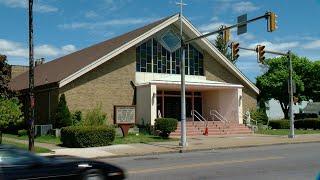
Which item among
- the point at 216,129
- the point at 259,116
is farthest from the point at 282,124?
the point at 216,129

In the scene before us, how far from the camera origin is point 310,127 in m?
45.3

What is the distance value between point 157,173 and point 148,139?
14855mm

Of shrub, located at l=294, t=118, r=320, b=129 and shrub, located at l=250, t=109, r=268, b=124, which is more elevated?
shrub, located at l=250, t=109, r=268, b=124

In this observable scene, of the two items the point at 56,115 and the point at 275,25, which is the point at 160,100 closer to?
the point at 56,115

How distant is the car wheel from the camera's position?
10.8 meters

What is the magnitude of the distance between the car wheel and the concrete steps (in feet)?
71.3

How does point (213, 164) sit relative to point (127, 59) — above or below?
below

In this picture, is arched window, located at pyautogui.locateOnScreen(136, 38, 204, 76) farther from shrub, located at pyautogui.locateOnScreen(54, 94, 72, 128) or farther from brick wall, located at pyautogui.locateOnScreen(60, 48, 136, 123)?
shrub, located at pyautogui.locateOnScreen(54, 94, 72, 128)

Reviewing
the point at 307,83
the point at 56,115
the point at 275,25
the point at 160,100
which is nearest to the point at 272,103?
the point at 307,83

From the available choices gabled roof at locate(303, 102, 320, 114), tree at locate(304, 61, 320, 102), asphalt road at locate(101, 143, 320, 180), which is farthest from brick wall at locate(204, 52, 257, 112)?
gabled roof at locate(303, 102, 320, 114)

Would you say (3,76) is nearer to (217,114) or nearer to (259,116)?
(217,114)

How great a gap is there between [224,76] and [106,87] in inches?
437

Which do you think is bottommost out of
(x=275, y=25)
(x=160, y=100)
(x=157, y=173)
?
(x=157, y=173)

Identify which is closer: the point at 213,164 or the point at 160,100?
the point at 213,164
